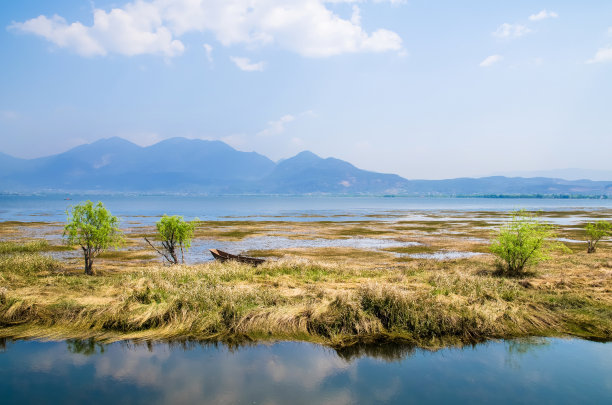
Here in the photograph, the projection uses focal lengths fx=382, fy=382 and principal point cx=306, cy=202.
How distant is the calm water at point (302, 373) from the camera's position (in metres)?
12.1

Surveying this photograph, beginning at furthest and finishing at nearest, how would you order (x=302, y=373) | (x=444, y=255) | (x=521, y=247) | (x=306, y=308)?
(x=444, y=255)
(x=521, y=247)
(x=306, y=308)
(x=302, y=373)

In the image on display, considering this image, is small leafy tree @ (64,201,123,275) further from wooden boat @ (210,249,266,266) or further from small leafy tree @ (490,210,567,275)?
small leafy tree @ (490,210,567,275)

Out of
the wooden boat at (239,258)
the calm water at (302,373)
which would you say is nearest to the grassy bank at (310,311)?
the calm water at (302,373)

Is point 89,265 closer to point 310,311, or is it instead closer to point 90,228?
point 90,228

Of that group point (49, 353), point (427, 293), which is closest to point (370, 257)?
point (427, 293)

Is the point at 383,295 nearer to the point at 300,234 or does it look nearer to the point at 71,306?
the point at 71,306

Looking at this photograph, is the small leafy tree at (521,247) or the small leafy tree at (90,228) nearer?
the small leafy tree at (521,247)

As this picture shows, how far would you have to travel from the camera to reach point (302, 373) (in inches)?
526

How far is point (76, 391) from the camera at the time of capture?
41.0ft

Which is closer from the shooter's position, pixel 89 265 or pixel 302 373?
pixel 302 373

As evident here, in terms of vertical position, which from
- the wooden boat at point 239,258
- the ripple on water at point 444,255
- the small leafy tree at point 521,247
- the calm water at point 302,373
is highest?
the small leafy tree at point 521,247

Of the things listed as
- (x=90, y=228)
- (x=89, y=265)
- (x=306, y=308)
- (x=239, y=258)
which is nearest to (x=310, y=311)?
(x=306, y=308)

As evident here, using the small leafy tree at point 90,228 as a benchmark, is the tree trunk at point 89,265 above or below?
below

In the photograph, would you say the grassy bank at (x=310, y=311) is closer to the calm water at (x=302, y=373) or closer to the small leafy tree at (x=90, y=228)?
the calm water at (x=302, y=373)
